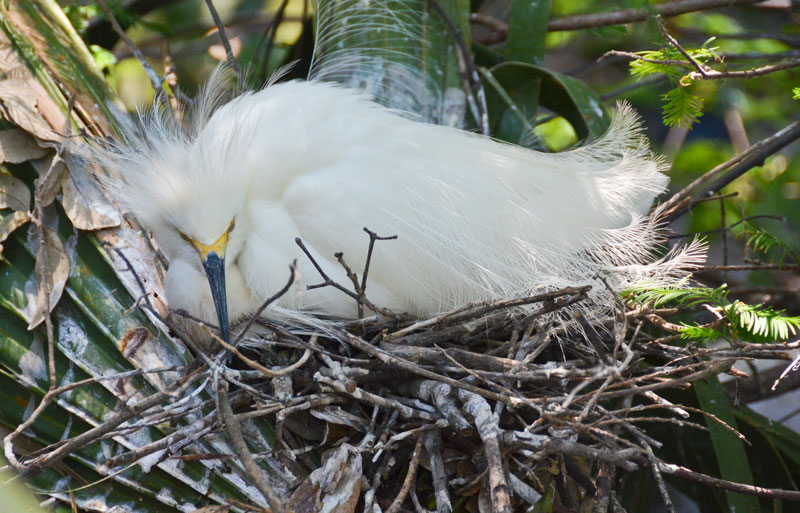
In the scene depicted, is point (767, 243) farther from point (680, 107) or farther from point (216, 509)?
point (216, 509)

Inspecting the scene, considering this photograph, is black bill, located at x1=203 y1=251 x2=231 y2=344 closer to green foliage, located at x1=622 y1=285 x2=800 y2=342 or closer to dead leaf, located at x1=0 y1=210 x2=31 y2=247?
dead leaf, located at x1=0 y1=210 x2=31 y2=247

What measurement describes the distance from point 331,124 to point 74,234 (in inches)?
22.4

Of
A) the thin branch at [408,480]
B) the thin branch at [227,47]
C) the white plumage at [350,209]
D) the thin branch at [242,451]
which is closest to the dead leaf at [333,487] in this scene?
the thin branch at [408,480]

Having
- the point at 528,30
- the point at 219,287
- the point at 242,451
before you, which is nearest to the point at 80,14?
the point at 219,287

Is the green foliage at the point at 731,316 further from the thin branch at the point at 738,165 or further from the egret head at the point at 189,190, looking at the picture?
the egret head at the point at 189,190

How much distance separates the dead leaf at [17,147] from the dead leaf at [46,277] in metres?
0.16

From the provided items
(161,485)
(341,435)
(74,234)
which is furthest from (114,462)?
(74,234)

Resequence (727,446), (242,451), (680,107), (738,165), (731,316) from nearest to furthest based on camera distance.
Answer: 1. (242,451)
2. (731,316)
3. (680,107)
4. (727,446)
5. (738,165)

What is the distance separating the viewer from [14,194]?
1411mm

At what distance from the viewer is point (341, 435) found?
1.33m

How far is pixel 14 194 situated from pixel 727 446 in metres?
1.56

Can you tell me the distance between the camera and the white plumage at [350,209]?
1.46 m

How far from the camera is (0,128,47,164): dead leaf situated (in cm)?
143

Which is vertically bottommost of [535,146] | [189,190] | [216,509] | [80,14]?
[216,509]
